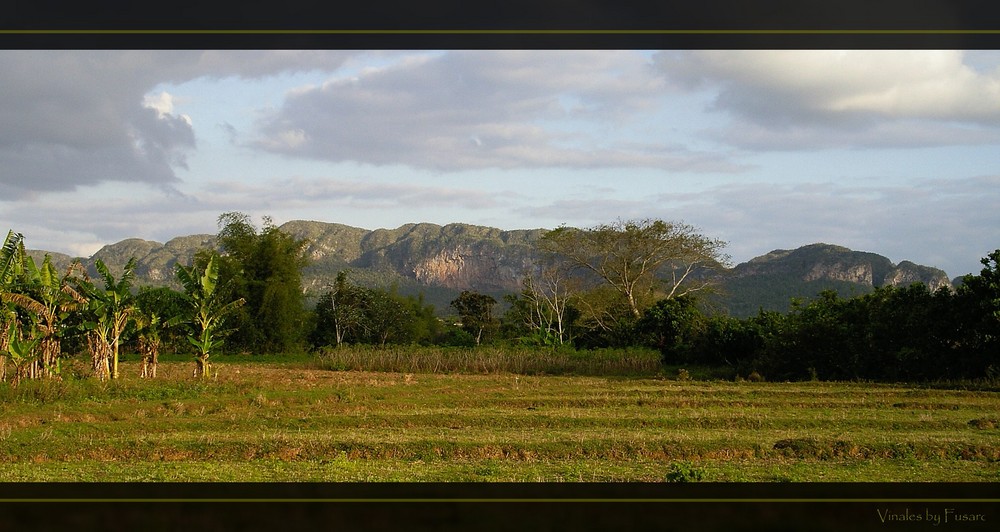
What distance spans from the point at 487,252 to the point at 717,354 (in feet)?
143

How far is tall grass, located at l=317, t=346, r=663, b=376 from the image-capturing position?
20938 millimetres

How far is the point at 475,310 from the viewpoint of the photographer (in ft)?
128

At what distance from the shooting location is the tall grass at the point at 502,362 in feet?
68.7

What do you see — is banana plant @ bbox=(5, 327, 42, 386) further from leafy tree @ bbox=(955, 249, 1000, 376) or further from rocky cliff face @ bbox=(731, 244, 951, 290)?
rocky cliff face @ bbox=(731, 244, 951, 290)

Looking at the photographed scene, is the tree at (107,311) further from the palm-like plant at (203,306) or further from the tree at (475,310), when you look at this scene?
the tree at (475,310)

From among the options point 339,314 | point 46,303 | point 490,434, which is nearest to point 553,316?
point 339,314

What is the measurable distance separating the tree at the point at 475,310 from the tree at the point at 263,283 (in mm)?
10142

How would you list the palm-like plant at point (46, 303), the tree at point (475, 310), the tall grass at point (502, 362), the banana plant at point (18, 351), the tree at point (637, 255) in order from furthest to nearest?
the tree at point (475, 310), the tree at point (637, 255), the tall grass at point (502, 362), the palm-like plant at point (46, 303), the banana plant at point (18, 351)

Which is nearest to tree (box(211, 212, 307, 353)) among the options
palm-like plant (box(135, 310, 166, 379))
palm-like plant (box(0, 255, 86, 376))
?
palm-like plant (box(135, 310, 166, 379))

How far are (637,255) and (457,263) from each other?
34805mm

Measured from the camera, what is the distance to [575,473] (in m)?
6.38

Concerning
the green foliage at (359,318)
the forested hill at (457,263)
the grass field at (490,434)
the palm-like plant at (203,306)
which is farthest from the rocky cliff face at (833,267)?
the palm-like plant at (203,306)
